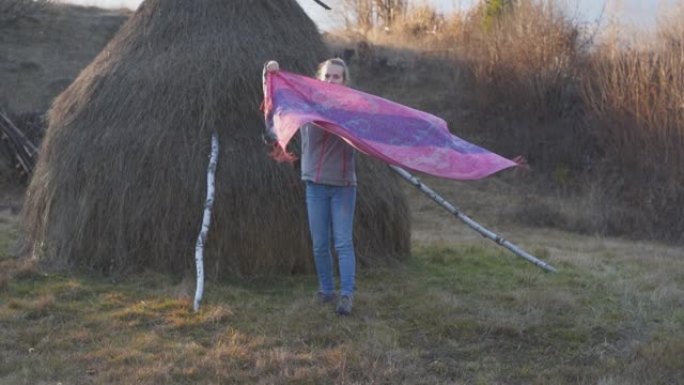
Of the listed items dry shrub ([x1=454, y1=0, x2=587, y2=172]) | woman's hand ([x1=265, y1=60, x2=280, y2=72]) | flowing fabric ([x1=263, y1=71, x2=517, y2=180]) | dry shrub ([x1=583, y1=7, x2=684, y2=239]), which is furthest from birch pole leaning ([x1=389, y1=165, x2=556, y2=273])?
dry shrub ([x1=454, y1=0, x2=587, y2=172])

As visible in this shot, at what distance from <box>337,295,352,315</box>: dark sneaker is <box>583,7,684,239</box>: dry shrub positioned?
9.86 meters

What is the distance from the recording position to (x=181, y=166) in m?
7.29

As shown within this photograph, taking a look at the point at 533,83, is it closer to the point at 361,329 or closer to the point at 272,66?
the point at 272,66

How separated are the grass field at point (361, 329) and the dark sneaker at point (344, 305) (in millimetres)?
63

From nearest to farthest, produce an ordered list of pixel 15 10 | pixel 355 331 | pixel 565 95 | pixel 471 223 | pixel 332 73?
pixel 355 331 < pixel 332 73 < pixel 471 223 < pixel 565 95 < pixel 15 10

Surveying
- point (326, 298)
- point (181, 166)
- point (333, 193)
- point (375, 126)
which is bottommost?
point (326, 298)

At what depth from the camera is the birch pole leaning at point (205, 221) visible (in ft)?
20.8

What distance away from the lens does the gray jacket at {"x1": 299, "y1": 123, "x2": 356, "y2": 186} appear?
236 inches

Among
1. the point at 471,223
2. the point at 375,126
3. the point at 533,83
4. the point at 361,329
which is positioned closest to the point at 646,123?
the point at 533,83

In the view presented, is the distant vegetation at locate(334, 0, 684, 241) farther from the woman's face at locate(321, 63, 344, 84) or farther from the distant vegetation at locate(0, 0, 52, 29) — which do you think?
the woman's face at locate(321, 63, 344, 84)

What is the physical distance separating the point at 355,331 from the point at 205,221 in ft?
5.51

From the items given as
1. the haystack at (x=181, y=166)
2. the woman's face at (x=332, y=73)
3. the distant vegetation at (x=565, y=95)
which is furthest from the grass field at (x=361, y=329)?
the distant vegetation at (x=565, y=95)

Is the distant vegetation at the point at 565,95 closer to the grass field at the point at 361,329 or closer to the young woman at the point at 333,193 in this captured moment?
the grass field at the point at 361,329

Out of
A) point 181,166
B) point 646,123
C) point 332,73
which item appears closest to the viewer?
point 332,73
